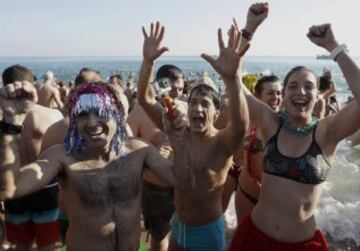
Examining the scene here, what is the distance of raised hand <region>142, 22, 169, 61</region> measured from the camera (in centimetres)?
332

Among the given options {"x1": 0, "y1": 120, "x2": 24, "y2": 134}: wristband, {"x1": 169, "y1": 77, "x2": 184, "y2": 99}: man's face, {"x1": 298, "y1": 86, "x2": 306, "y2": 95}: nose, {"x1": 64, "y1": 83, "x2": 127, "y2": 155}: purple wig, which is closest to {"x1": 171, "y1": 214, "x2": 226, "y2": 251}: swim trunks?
{"x1": 64, "y1": 83, "x2": 127, "y2": 155}: purple wig

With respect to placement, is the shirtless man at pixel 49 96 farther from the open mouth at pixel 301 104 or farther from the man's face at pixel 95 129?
the open mouth at pixel 301 104

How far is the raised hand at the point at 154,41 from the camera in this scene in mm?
3324

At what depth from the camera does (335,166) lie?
44.1 feet

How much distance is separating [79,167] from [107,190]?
0.25 metres

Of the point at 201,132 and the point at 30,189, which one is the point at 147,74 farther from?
the point at 30,189

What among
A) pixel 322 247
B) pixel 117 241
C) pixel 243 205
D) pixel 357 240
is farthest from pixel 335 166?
pixel 117 241

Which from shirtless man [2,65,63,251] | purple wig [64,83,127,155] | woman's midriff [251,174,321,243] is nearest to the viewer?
purple wig [64,83,127,155]

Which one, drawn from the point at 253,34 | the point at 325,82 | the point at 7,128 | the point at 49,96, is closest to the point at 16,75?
the point at 7,128

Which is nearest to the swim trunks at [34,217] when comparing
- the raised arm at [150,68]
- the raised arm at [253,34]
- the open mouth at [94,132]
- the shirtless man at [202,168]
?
the raised arm at [150,68]

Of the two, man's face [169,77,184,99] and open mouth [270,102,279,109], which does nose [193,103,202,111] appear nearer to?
open mouth [270,102,279,109]

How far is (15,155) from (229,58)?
156 centimetres

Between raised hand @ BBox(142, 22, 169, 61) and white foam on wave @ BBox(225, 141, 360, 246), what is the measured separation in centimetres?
486

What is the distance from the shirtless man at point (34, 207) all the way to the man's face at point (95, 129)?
1708 millimetres
